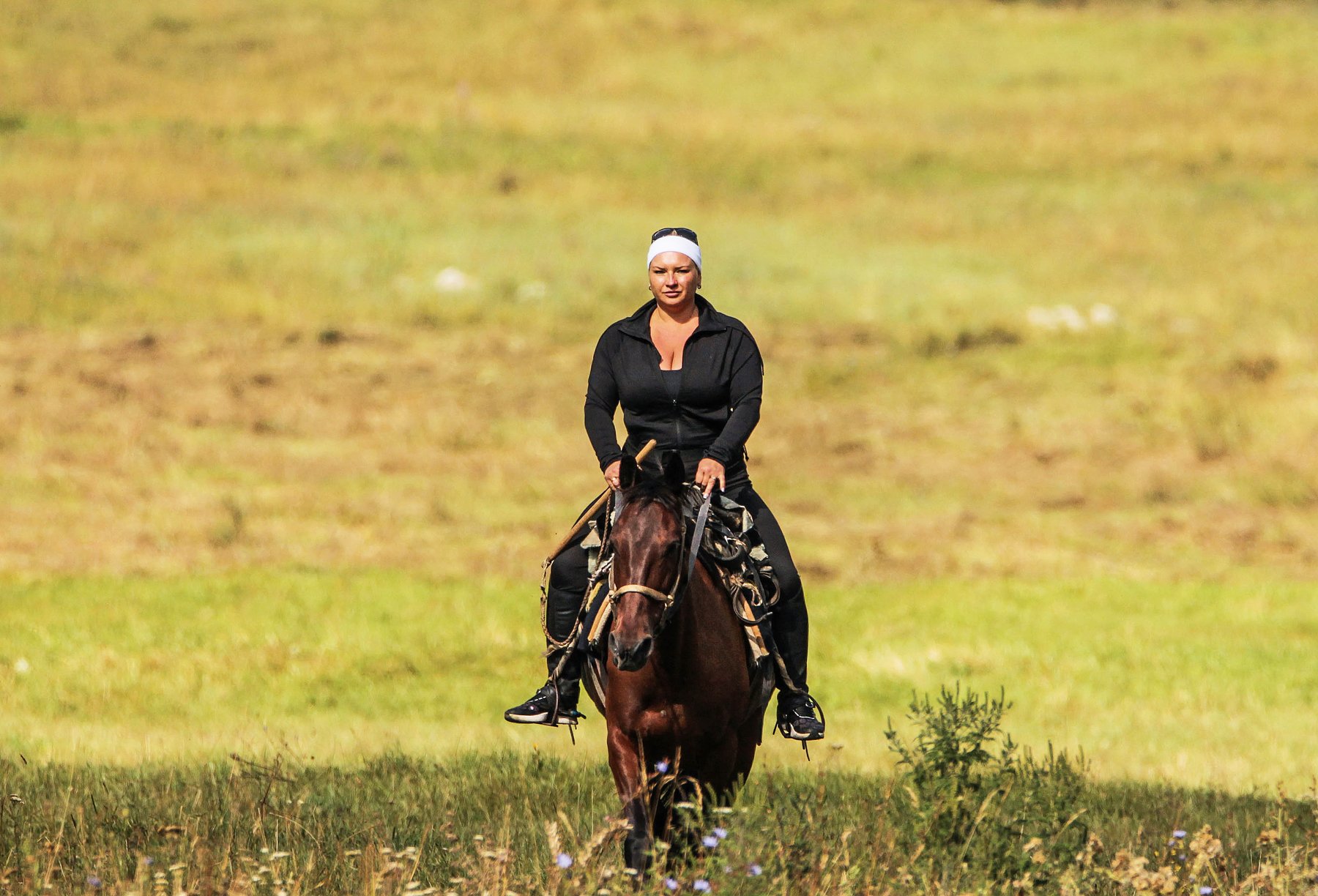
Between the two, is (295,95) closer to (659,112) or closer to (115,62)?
(115,62)

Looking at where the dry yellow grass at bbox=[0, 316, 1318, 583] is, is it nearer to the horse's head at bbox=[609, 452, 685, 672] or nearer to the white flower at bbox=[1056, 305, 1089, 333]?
the white flower at bbox=[1056, 305, 1089, 333]

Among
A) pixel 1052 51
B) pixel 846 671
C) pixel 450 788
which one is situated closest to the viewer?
pixel 450 788

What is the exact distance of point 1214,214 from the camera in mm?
45281

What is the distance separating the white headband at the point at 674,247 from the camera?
834 cm

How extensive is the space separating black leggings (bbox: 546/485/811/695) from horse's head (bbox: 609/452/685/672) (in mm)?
896

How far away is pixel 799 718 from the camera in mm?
8672

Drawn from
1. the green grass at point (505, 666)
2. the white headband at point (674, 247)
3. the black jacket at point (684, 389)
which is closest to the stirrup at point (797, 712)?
the black jacket at point (684, 389)

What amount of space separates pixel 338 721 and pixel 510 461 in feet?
36.9

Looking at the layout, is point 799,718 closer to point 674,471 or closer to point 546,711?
point 546,711

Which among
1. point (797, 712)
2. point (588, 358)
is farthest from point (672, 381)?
point (588, 358)

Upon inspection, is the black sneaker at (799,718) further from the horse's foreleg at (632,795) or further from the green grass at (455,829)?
the horse's foreleg at (632,795)

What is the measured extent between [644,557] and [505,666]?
369 inches

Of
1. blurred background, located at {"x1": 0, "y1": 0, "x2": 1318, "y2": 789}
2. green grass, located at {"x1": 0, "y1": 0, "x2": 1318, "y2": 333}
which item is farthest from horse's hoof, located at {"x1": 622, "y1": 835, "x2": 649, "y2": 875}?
green grass, located at {"x1": 0, "y1": 0, "x2": 1318, "y2": 333}

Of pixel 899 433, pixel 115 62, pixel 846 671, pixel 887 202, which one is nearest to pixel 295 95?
pixel 115 62
